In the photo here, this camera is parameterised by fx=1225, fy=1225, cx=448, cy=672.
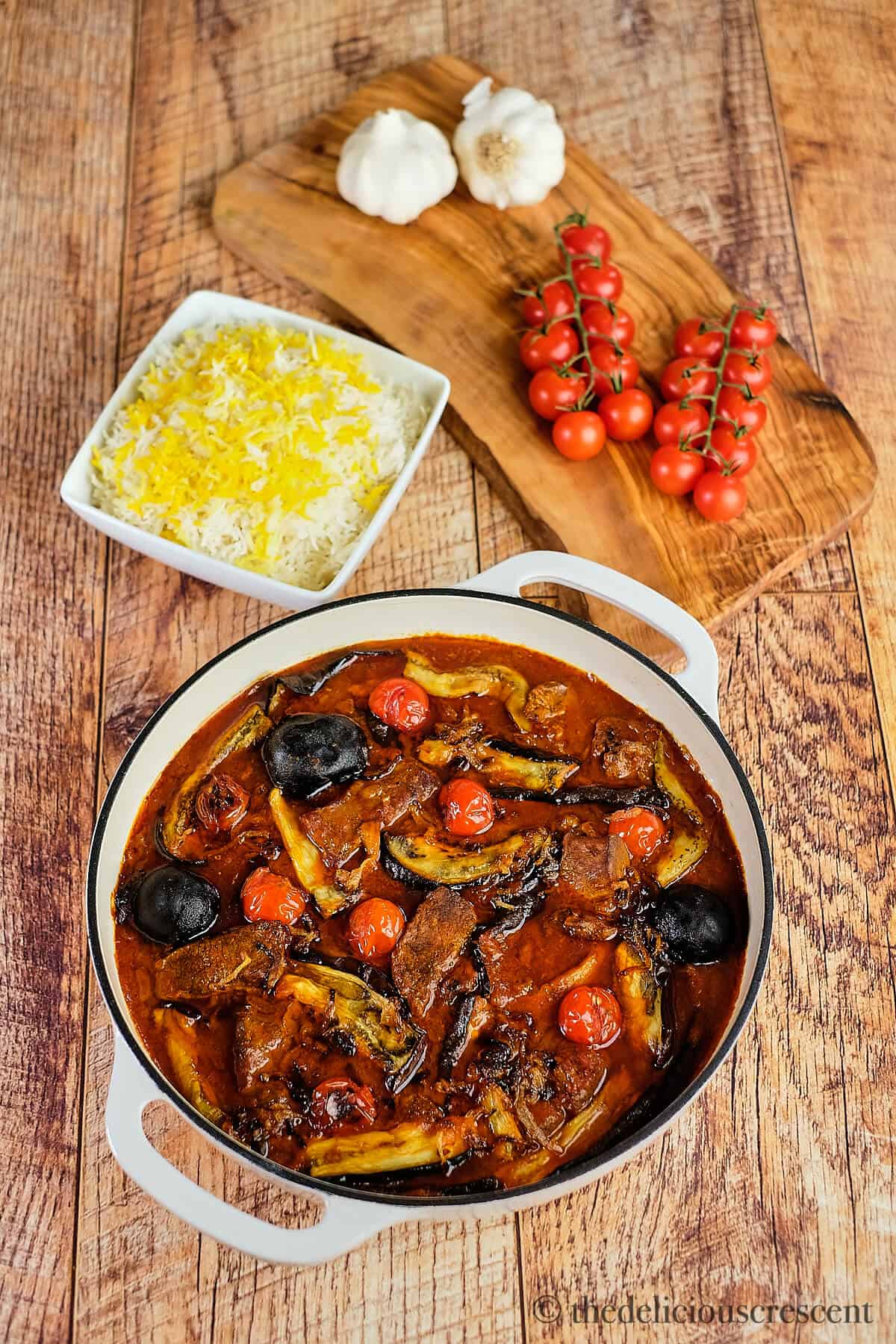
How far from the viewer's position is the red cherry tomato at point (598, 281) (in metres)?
4.38

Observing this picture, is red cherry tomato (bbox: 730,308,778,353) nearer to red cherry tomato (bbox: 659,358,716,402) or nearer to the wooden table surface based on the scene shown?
red cherry tomato (bbox: 659,358,716,402)

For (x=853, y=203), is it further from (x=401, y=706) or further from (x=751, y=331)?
(x=401, y=706)

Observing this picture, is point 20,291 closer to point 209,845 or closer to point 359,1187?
point 209,845

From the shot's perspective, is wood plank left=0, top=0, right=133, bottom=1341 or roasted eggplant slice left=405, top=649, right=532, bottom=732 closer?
wood plank left=0, top=0, right=133, bottom=1341

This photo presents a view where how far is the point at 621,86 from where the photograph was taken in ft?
16.8

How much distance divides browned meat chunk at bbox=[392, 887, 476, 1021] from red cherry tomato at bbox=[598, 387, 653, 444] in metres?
1.86

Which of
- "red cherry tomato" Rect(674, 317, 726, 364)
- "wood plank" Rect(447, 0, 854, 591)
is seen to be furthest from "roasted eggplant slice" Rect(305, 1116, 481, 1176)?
"wood plank" Rect(447, 0, 854, 591)

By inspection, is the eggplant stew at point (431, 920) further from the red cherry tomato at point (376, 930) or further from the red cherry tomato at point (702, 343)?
the red cherry tomato at point (702, 343)

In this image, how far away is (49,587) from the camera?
418 centimetres

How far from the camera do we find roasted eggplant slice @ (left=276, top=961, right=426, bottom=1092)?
2.98 m

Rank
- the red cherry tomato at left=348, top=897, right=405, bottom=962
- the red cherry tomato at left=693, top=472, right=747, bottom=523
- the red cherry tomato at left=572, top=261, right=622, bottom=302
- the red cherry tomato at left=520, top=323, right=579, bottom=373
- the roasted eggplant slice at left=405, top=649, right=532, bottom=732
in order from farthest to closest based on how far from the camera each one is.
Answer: the red cherry tomato at left=572, top=261, right=622, bottom=302
the red cherry tomato at left=520, top=323, right=579, bottom=373
the red cherry tomato at left=693, top=472, right=747, bottom=523
the roasted eggplant slice at left=405, top=649, right=532, bottom=732
the red cherry tomato at left=348, top=897, right=405, bottom=962

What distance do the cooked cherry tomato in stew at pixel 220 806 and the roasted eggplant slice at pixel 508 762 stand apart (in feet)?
1.69

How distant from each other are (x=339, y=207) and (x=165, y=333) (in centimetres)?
97

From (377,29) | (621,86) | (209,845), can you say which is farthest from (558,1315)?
(377,29)
